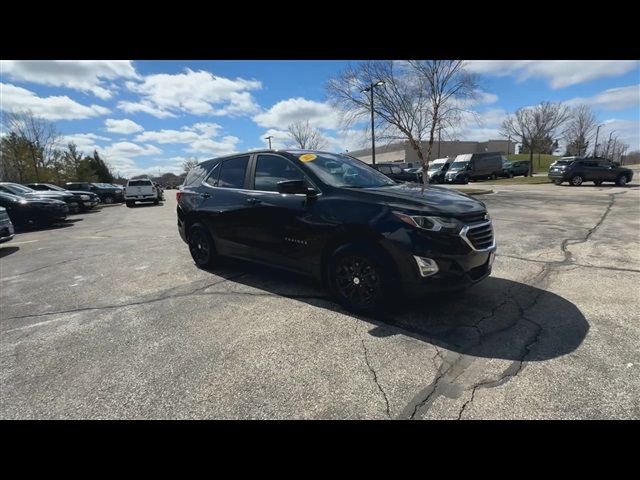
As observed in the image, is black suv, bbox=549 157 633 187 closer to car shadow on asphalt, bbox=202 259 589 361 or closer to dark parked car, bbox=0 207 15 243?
car shadow on asphalt, bbox=202 259 589 361

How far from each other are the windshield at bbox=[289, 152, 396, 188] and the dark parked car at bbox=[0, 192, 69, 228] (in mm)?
12188

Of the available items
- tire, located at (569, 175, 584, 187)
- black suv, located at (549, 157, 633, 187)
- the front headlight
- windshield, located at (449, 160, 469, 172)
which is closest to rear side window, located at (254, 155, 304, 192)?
the front headlight

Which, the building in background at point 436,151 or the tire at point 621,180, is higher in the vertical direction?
the building in background at point 436,151

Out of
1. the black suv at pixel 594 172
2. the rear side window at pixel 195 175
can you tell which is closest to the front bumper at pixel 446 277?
the rear side window at pixel 195 175

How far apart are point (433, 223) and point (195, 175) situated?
4152 millimetres

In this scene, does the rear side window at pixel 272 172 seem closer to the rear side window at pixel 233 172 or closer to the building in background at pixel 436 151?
the rear side window at pixel 233 172

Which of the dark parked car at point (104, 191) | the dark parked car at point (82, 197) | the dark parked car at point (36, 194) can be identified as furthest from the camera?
the dark parked car at point (104, 191)

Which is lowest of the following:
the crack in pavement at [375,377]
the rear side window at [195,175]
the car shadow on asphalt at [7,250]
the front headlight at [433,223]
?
the car shadow on asphalt at [7,250]

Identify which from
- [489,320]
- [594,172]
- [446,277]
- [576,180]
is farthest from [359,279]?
[594,172]

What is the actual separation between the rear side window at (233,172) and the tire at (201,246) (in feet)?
2.73

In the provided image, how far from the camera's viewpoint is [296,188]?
3.72m

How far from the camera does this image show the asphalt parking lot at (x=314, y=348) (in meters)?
2.29

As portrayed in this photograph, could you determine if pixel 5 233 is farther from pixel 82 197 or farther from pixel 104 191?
pixel 104 191
